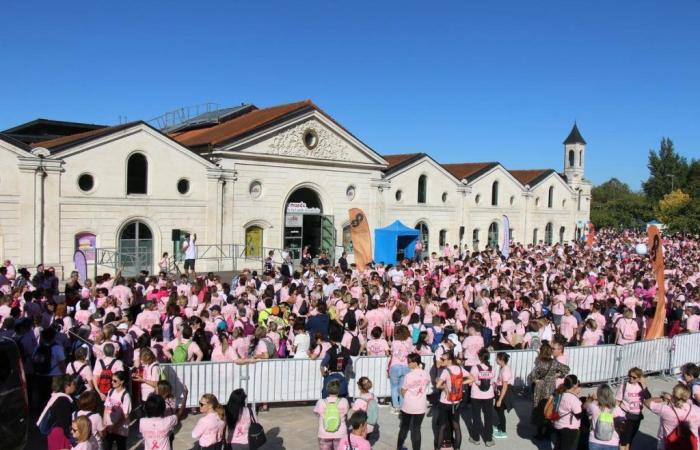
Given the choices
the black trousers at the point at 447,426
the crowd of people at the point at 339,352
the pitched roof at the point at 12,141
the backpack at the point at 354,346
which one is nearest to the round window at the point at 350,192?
the crowd of people at the point at 339,352

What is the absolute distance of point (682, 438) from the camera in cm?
678

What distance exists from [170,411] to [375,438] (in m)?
3.25

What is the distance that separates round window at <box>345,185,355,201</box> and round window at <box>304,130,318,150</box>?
3207mm

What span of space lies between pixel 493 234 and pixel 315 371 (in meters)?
30.3

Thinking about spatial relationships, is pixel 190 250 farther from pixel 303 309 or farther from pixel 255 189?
pixel 303 309

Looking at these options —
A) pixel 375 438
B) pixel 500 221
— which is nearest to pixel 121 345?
pixel 375 438

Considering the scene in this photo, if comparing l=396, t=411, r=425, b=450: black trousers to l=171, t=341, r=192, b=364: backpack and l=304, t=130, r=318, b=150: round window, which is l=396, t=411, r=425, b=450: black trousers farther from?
l=304, t=130, r=318, b=150: round window

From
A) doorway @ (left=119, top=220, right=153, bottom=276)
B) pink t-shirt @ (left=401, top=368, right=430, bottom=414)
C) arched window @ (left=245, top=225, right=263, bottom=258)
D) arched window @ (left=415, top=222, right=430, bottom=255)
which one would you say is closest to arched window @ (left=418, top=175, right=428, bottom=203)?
arched window @ (left=415, top=222, right=430, bottom=255)

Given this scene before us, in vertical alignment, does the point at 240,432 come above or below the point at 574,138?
below

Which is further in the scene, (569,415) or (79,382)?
(79,382)

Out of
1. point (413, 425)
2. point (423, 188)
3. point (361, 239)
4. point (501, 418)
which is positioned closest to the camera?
point (413, 425)

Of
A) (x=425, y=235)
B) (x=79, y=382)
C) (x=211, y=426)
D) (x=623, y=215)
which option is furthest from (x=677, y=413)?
(x=623, y=215)

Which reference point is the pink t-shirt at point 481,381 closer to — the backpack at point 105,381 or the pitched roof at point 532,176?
the backpack at point 105,381

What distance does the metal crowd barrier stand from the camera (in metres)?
8.91
